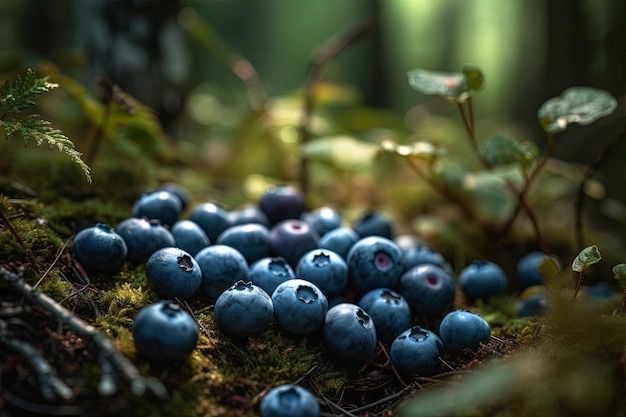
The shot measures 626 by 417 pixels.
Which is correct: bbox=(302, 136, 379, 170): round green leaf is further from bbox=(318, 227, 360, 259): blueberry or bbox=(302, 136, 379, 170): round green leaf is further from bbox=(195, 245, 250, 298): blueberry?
bbox=(195, 245, 250, 298): blueberry

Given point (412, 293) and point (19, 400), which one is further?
point (412, 293)

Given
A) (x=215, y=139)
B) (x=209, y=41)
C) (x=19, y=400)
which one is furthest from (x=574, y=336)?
(x=215, y=139)

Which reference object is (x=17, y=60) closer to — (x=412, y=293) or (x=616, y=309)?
(x=412, y=293)

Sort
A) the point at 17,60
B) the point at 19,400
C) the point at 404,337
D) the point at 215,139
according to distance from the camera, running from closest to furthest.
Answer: the point at 19,400, the point at 404,337, the point at 17,60, the point at 215,139

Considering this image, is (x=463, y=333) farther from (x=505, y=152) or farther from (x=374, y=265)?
(x=505, y=152)

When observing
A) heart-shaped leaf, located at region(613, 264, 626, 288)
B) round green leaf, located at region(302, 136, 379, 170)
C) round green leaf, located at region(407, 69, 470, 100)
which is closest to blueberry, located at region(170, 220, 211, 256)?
round green leaf, located at region(302, 136, 379, 170)

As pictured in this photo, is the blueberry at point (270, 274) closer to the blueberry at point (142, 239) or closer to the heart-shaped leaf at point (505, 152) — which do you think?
the blueberry at point (142, 239)

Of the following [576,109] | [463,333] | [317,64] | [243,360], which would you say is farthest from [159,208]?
[576,109]

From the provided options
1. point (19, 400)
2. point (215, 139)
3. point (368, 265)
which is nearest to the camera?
point (19, 400)
